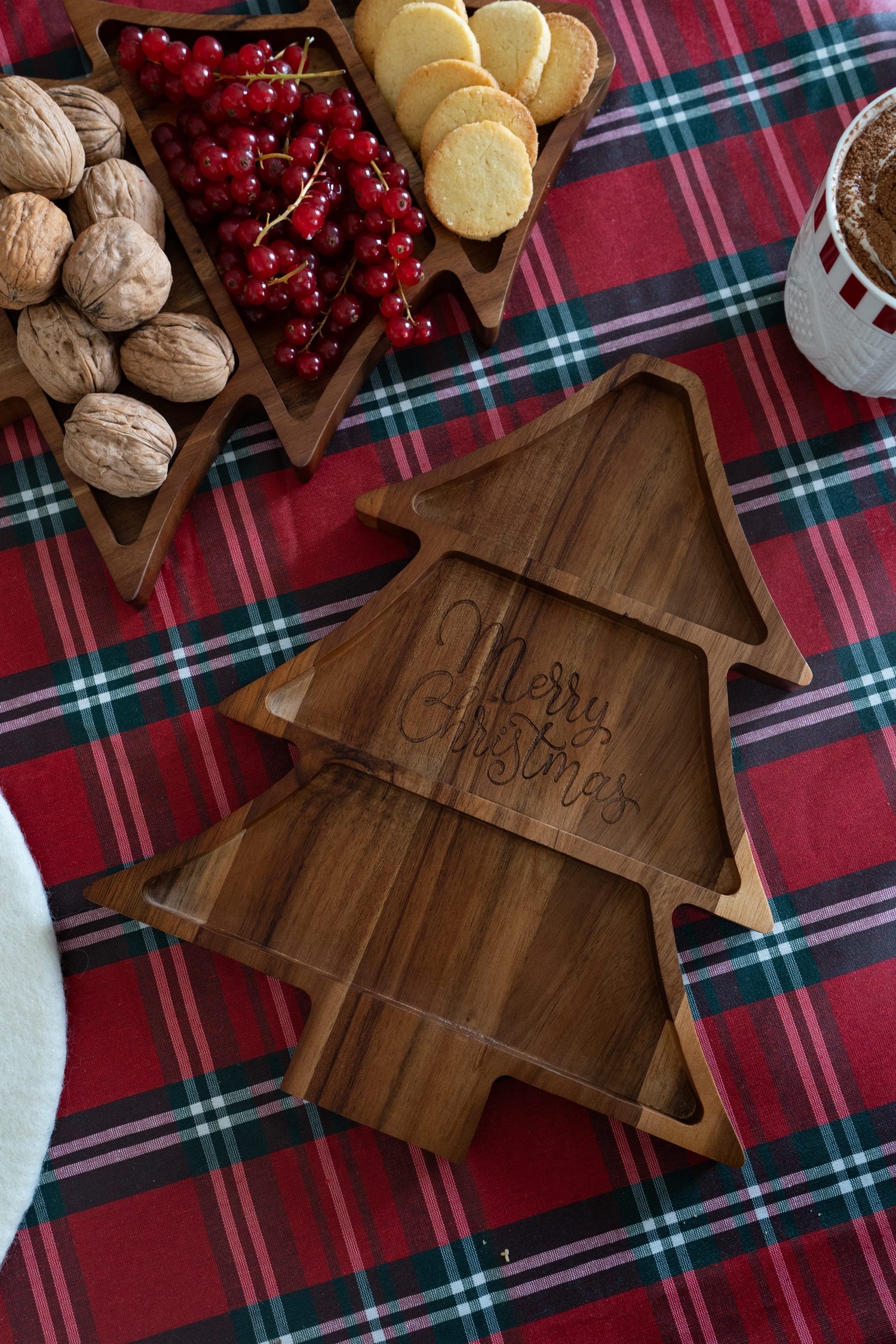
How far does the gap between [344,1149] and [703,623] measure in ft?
1.79

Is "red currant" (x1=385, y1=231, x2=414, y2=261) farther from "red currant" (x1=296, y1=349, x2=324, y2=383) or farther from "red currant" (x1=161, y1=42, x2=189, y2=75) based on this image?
"red currant" (x1=161, y1=42, x2=189, y2=75)

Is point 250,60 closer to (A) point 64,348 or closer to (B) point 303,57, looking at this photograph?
(B) point 303,57

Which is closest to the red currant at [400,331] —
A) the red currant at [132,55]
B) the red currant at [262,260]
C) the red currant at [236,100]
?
the red currant at [262,260]

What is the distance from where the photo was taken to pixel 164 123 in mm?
926

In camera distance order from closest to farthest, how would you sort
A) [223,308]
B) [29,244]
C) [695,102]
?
[29,244]
[223,308]
[695,102]

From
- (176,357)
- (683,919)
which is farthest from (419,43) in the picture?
(683,919)

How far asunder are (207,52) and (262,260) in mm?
196

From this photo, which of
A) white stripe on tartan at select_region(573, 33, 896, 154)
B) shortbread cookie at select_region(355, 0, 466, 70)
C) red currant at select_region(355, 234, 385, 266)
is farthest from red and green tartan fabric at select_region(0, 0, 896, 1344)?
shortbread cookie at select_region(355, 0, 466, 70)

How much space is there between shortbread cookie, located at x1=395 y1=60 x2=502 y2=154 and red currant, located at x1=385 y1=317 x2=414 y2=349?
17 cm

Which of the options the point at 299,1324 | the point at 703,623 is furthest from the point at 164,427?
the point at 299,1324

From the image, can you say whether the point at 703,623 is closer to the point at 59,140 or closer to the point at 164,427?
the point at 164,427

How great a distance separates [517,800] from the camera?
87cm

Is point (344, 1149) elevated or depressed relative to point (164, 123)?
depressed

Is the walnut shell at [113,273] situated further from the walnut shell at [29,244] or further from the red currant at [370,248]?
the red currant at [370,248]
